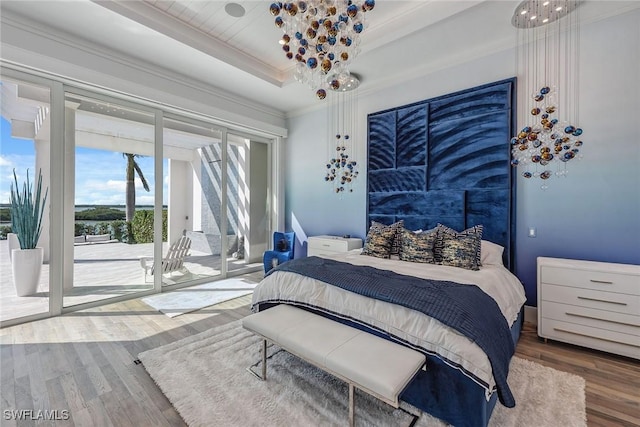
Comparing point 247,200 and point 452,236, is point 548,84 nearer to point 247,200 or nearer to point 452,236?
point 452,236

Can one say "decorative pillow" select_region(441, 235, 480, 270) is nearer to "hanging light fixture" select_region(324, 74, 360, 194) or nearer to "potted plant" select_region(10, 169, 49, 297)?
"hanging light fixture" select_region(324, 74, 360, 194)

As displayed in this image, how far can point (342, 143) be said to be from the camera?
4766mm

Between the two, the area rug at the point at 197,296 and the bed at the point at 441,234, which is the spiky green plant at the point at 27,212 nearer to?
the area rug at the point at 197,296

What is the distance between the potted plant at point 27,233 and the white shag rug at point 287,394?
2089 millimetres

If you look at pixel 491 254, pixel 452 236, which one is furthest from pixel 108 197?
pixel 491 254

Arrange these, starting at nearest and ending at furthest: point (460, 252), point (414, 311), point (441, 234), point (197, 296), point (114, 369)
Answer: point (414, 311) < point (114, 369) < point (460, 252) < point (441, 234) < point (197, 296)

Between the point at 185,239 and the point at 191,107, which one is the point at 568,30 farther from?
the point at 185,239

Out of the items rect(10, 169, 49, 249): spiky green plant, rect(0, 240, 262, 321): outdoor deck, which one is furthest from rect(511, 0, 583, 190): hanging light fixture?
rect(10, 169, 49, 249): spiky green plant

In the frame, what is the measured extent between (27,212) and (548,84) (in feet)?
19.4

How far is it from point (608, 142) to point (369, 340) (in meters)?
3.05

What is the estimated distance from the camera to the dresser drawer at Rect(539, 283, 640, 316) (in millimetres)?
2279

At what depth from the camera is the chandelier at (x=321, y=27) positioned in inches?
76.5

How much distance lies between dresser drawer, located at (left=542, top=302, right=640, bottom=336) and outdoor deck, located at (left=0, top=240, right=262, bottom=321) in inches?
185

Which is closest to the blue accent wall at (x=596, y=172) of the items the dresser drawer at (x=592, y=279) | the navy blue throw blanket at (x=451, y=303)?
the dresser drawer at (x=592, y=279)
